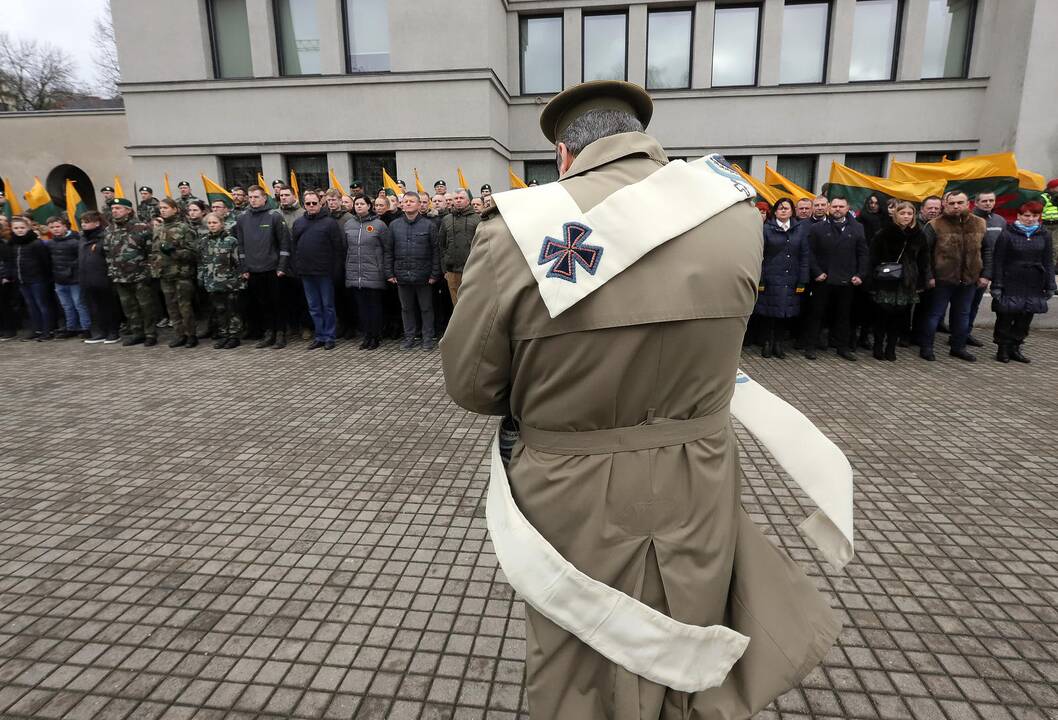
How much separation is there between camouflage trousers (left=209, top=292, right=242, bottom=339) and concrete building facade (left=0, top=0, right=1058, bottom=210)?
609 cm

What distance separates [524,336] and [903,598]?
270 centimetres

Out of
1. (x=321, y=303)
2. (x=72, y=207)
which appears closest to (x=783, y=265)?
(x=321, y=303)

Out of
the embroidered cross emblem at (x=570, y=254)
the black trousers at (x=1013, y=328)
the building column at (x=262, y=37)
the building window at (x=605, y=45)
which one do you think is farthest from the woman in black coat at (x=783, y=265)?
the building column at (x=262, y=37)

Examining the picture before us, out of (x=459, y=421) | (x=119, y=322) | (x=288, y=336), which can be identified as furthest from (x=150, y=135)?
(x=459, y=421)

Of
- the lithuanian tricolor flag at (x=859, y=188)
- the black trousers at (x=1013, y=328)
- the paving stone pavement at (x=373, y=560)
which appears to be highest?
the lithuanian tricolor flag at (x=859, y=188)

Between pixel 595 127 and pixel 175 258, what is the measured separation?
864 cm

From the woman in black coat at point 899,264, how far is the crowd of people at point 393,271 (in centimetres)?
2

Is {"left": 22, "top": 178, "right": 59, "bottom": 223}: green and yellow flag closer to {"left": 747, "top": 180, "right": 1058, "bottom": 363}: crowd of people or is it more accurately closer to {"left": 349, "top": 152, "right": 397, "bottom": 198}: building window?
{"left": 349, "top": 152, "right": 397, "bottom": 198}: building window

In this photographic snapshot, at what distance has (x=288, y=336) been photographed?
30.8 feet

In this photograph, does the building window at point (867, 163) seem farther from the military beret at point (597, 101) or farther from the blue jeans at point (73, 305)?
the blue jeans at point (73, 305)

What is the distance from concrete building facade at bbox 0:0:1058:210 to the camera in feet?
43.6

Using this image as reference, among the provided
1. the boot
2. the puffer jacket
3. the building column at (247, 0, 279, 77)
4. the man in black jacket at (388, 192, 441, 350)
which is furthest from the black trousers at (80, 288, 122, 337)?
the building column at (247, 0, 279, 77)

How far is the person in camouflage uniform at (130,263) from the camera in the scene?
8.73 metres

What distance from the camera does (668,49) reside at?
14727mm
